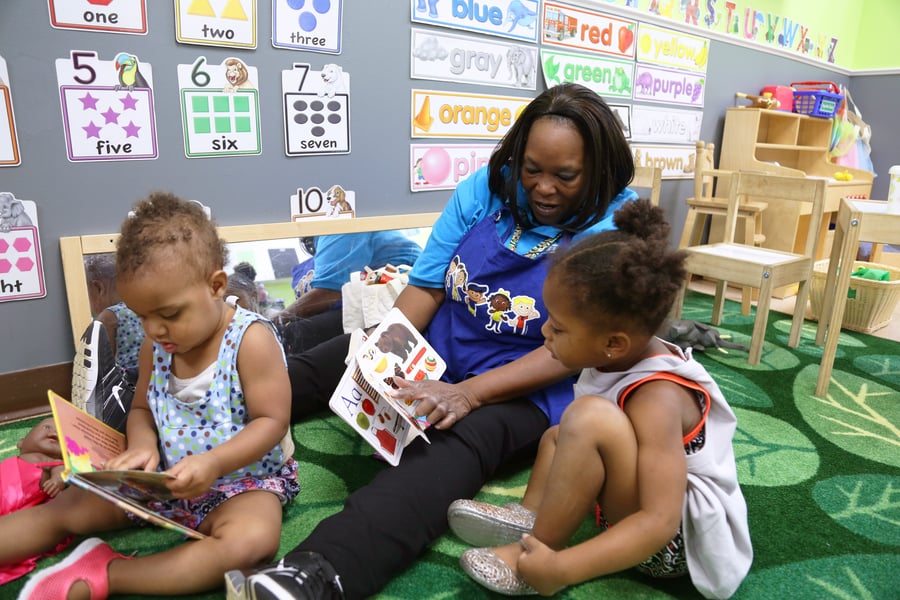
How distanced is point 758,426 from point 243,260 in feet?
5.54

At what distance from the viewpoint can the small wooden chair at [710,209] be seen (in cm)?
313

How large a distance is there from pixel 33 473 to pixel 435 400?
855 millimetres

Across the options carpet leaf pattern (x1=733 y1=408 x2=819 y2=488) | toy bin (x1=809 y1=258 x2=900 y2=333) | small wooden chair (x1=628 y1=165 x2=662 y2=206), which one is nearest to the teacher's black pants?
carpet leaf pattern (x1=733 y1=408 x2=819 y2=488)

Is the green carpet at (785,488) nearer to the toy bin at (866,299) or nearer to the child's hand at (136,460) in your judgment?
the child's hand at (136,460)

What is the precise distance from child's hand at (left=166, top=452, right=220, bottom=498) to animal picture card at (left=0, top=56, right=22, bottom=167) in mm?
1115

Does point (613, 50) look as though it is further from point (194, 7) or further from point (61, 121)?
point (61, 121)

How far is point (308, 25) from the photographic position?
196cm

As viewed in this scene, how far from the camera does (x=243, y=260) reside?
1.98 meters

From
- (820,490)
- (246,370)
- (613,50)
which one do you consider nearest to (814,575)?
(820,490)

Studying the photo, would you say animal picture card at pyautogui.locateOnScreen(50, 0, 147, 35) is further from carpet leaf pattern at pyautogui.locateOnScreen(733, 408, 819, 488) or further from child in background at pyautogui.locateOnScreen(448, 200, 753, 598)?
carpet leaf pattern at pyautogui.locateOnScreen(733, 408, 819, 488)

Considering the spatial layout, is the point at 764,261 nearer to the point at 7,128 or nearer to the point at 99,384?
the point at 99,384

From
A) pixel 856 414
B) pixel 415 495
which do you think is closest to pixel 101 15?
pixel 415 495

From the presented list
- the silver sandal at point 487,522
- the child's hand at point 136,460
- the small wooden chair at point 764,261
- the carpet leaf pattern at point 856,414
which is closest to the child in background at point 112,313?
the child's hand at point 136,460

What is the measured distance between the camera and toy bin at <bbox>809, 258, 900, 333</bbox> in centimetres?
268
